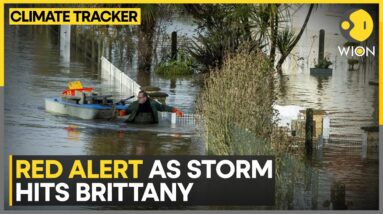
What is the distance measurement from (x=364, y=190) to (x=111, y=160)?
12.5ft

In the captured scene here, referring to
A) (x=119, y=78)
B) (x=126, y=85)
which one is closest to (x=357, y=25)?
(x=126, y=85)

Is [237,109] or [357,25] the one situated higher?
[357,25]

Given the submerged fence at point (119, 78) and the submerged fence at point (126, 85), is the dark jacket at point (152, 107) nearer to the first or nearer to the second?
the submerged fence at point (126, 85)

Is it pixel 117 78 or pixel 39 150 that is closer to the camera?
pixel 39 150

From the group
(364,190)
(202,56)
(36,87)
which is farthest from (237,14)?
(364,190)

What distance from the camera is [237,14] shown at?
99.6 feet

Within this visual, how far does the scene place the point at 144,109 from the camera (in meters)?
27.0

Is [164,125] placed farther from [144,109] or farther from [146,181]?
[146,181]

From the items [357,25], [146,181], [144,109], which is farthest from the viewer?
[144,109]

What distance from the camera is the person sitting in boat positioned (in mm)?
26891

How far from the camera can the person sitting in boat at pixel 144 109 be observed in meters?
26.9

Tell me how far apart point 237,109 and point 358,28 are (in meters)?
2.19

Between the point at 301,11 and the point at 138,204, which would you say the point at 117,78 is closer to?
the point at 301,11

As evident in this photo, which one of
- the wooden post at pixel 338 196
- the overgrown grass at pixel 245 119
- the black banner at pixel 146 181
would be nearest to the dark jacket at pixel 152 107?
the overgrown grass at pixel 245 119
